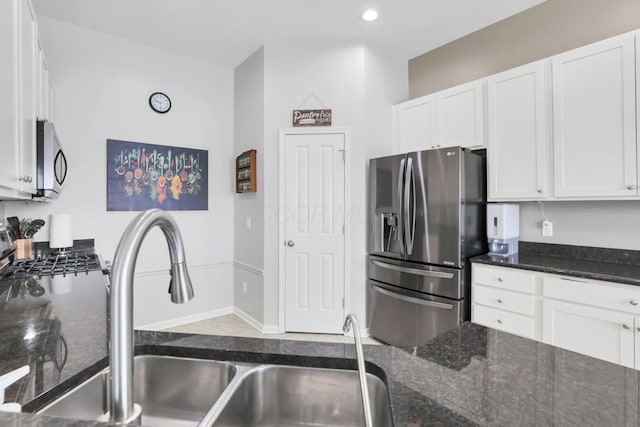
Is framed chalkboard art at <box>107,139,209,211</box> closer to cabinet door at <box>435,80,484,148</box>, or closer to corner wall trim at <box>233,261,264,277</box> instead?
corner wall trim at <box>233,261,264,277</box>

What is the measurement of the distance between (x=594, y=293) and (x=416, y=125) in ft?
6.69

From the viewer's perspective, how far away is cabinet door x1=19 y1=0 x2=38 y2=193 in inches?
56.5

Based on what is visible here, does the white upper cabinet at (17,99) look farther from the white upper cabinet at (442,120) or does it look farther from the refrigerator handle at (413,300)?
the white upper cabinet at (442,120)

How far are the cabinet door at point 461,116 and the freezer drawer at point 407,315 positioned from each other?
1.42 meters

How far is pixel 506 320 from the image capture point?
225 cm

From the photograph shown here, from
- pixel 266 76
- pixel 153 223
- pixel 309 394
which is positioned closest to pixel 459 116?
pixel 266 76

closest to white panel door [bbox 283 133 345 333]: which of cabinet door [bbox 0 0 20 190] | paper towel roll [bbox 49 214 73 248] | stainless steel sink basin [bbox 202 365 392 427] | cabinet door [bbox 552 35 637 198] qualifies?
cabinet door [bbox 552 35 637 198]

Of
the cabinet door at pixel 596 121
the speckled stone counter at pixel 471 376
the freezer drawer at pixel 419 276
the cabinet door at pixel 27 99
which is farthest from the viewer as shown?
the freezer drawer at pixel 419 276

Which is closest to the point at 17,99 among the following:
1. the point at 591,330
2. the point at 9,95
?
the point at 9,95

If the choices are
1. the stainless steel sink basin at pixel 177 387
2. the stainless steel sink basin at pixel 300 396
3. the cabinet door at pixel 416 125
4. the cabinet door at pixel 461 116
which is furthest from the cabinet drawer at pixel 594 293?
the stainless steel sink basin at pixel 177 387

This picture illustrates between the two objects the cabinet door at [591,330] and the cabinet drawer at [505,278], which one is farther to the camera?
the cabinet drawer at [505,278]

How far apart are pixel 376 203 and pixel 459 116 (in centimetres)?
110

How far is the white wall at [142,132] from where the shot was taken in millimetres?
2924

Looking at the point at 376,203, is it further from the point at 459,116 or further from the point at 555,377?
the point at 555,377
